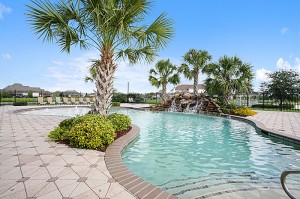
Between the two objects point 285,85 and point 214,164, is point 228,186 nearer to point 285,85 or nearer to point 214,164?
point 214,164

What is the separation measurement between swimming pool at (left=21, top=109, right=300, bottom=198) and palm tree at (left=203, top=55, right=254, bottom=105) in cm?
949

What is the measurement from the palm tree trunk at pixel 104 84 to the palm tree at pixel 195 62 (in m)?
16.1

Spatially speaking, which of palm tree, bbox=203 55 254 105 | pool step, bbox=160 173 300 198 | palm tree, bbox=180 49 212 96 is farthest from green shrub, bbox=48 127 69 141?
palm tree, bbox=180 49 212 96

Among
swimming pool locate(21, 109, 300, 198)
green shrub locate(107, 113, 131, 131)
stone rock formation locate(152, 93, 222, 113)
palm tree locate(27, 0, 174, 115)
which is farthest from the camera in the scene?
stone rock formation locate(152, 93, 222, 113)

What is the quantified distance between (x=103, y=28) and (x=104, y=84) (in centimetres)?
195

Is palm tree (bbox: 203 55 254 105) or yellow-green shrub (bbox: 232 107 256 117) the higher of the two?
palm tree (bbox: 203 55 254 105)

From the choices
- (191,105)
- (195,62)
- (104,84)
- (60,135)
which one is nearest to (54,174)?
(60,135)

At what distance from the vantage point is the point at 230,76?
17.0m

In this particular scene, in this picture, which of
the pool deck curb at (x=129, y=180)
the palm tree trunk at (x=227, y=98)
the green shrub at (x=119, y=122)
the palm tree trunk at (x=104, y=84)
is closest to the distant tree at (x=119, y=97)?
the palm tree trunk at (x=227, y=98)

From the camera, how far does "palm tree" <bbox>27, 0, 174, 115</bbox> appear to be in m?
5.89

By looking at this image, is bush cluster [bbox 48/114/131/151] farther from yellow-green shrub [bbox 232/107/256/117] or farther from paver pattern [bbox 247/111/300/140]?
yellow-green shrub [bbox 232/107/256/117]

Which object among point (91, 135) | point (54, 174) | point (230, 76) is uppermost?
point (230, 76)

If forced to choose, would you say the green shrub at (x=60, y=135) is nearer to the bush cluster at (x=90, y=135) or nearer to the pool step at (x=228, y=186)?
the bush cluster at (x=90, y=135)

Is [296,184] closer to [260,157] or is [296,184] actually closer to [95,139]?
[260,157]
